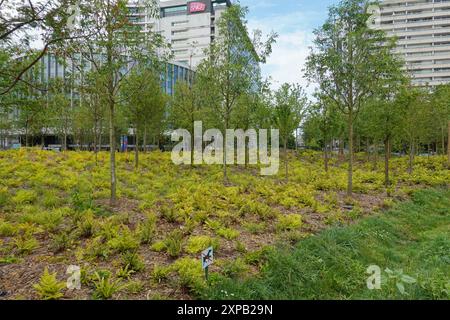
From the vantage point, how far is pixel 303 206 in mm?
12570

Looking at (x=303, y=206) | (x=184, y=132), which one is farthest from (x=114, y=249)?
(x=184, y=132)

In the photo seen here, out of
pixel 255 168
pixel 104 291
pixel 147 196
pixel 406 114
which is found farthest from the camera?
pixel 255 168

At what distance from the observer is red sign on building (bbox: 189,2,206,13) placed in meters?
86.9

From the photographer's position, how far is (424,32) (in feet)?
307

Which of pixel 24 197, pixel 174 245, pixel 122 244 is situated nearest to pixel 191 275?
pixel 174 245

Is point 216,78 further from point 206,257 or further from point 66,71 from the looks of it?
point 206,257

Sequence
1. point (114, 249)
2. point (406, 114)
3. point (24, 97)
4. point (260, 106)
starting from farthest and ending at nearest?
point (260, 106) → point (406, 114) → point (24, 97) → point (114, 249)

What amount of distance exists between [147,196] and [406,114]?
16153 millimetres

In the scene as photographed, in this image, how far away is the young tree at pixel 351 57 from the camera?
535 inches

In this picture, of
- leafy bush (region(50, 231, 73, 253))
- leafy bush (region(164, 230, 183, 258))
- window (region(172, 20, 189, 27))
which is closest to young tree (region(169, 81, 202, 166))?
leafy bush (region(164, 230, 183, 258))

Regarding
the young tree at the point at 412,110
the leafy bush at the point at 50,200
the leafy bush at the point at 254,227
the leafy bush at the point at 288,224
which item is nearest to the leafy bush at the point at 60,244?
the leafy bush at the point at 50,200

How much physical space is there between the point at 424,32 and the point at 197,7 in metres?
73.8

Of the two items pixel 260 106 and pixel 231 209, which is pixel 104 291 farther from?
pixel 260 106

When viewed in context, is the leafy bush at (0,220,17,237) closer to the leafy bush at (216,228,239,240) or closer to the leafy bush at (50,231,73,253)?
the leafy bush at (50,231,73,253)
